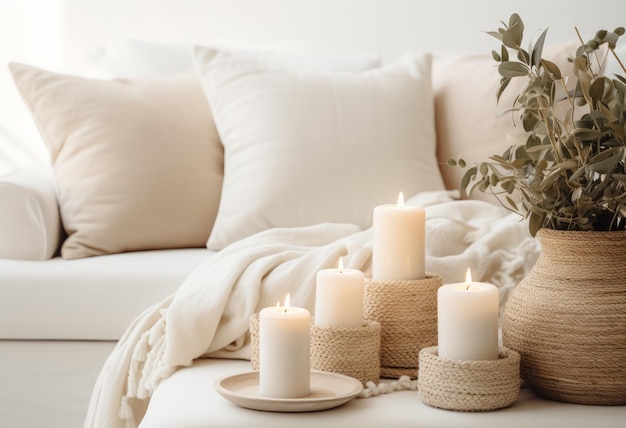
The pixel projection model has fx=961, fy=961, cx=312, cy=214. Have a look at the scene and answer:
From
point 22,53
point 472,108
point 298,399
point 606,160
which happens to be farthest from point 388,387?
point 22,53

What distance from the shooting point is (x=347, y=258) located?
165 centimetres

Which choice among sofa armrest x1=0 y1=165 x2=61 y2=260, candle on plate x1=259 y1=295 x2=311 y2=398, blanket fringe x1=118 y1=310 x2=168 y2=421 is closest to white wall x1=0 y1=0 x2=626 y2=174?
sofa armrest x1=0 y1=165 x2=61 y2=260

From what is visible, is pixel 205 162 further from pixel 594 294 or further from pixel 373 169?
pixel 594 294

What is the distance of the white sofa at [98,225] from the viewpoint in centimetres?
209

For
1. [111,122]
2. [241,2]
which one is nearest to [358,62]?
[241,2]

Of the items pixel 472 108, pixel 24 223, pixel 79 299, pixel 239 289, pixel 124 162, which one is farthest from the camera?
pixel 472 108

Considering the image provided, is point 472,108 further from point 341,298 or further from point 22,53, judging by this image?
point 22,53

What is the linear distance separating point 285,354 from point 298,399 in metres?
0.06

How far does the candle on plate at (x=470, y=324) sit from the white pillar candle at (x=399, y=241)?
0.59ft

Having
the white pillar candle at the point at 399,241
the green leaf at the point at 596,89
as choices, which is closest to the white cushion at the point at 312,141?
the white pillar candle at the point at 399,241

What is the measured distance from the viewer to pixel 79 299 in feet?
6.82

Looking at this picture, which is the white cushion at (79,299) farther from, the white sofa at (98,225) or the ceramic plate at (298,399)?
the ceramic plate at (298,399)

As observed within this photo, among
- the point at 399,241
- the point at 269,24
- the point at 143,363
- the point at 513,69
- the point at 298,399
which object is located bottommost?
the point at 143,363

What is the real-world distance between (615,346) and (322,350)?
1.27ft
